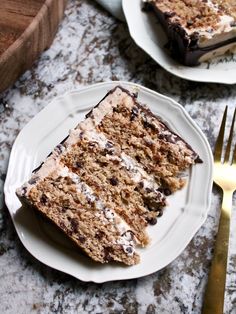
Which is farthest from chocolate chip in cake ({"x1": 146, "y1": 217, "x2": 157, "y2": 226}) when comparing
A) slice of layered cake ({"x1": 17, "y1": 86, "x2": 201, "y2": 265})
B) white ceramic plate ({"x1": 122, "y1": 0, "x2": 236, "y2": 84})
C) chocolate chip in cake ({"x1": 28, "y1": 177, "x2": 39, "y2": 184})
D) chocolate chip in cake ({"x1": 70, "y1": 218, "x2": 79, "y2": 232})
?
white ceramic plate ({"x1": 122, "y1": 0, "x2": 236, "y2": 84})

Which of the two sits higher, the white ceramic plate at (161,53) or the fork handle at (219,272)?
the white ceramic plate at (161,53)

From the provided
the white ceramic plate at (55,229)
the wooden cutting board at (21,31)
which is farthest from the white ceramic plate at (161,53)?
the wooden cutting board at (21,31)

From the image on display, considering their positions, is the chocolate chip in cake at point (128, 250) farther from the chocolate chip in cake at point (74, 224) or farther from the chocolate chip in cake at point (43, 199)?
the chocolate chip in cake at point (43, 199)

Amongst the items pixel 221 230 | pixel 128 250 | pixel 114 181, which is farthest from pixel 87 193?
pixel 221 230

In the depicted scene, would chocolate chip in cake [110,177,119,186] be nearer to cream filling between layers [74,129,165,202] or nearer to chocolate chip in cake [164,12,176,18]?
cream filling between layers [74,129,165,202]

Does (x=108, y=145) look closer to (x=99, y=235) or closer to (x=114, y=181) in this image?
(x=114, y=181)

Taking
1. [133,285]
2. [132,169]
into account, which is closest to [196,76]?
[132,169]

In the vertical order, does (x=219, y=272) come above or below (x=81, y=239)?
below
